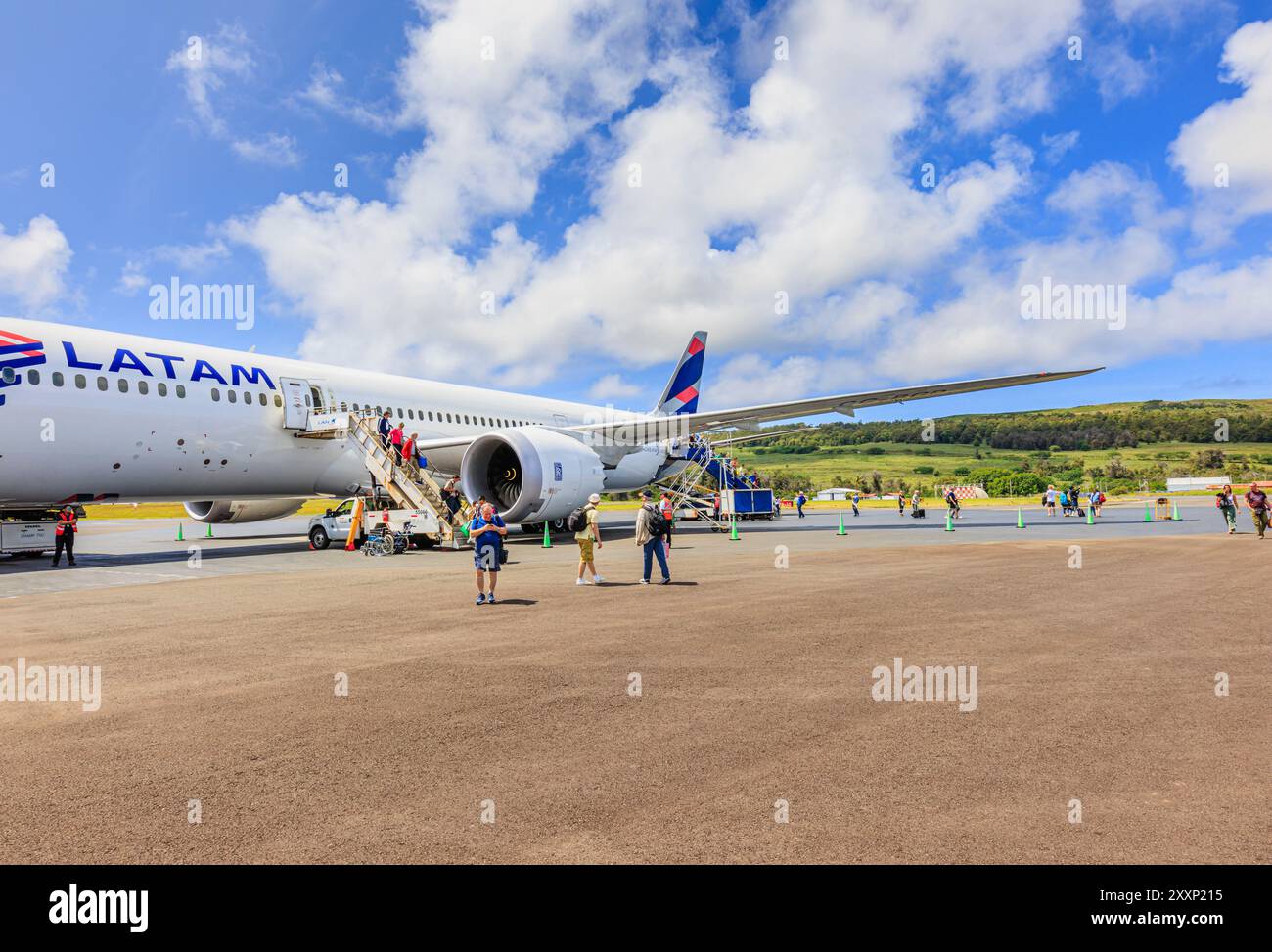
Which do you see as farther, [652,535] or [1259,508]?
→ [1259,508]

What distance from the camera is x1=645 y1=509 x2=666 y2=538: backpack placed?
12.6 metres

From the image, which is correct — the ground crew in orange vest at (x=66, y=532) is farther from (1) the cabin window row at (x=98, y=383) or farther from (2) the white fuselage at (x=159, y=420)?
(1) the cabin window row at (x=98, y=383)

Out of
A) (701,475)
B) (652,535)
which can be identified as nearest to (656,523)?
(652,535)

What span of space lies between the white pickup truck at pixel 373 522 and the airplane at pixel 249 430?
0.73 m

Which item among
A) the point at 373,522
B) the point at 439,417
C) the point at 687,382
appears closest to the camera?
the point at 373,522

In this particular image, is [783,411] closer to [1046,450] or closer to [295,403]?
[295,403]

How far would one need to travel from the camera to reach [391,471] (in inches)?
773

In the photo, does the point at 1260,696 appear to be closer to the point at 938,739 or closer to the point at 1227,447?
the point at 938,739

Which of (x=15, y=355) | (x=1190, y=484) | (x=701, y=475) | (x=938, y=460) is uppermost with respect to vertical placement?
(x=938, y=460)

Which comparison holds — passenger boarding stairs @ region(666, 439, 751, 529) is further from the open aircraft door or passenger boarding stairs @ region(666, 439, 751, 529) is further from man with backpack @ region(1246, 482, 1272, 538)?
man with backpack @ region(1246, 482, 1272, 538)

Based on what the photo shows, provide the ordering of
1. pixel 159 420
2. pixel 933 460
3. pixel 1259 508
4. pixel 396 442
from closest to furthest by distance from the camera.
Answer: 1. pixel 159 420
2. pixel 396 442
3. pixel 1259 508
4. pixel 933 460

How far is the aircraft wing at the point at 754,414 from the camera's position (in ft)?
67.4

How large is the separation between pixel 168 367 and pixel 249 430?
2.14 metres

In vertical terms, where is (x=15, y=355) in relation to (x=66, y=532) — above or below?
above
